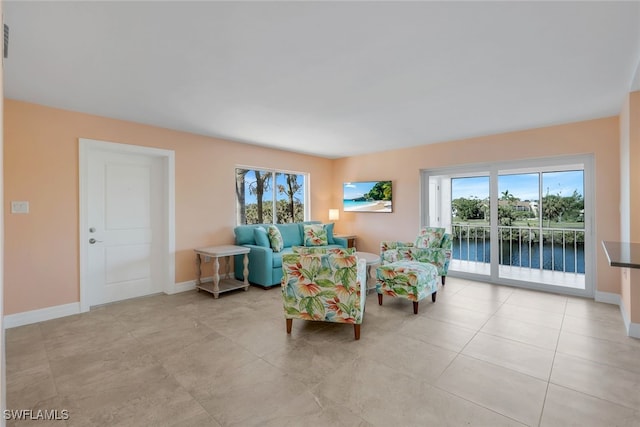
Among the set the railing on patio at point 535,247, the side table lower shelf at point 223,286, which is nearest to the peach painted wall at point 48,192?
the side table lower shelf at point 223,286

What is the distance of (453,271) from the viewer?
529cm

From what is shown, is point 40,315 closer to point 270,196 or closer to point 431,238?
point 270,196

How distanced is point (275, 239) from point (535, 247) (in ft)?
14.0

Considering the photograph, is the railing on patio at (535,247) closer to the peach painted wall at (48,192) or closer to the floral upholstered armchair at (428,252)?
the floral upholstered armchair at (428,252)

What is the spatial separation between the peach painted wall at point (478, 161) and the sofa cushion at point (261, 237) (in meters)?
2.33

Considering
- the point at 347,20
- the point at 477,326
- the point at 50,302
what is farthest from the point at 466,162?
the point at 50,302

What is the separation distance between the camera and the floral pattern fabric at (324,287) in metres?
2.78

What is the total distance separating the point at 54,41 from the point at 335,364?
3.15 meters

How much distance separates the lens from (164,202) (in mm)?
4387

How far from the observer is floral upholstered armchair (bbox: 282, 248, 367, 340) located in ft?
9.11

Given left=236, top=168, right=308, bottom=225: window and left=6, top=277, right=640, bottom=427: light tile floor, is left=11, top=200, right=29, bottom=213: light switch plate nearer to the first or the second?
left=6, top=277, right=640, bottom=427: light tile floor

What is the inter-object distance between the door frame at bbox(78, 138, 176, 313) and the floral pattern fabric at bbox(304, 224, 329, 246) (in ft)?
7.24

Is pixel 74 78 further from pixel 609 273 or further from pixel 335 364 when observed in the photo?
pixel 609 273

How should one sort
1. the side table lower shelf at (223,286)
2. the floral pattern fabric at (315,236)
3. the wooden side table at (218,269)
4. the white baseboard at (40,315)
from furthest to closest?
the floral pattern fabric at (315,236), the side table lower shelf at (223,286), the wooden side table at (218,269), the white baseboard at (40,315)
